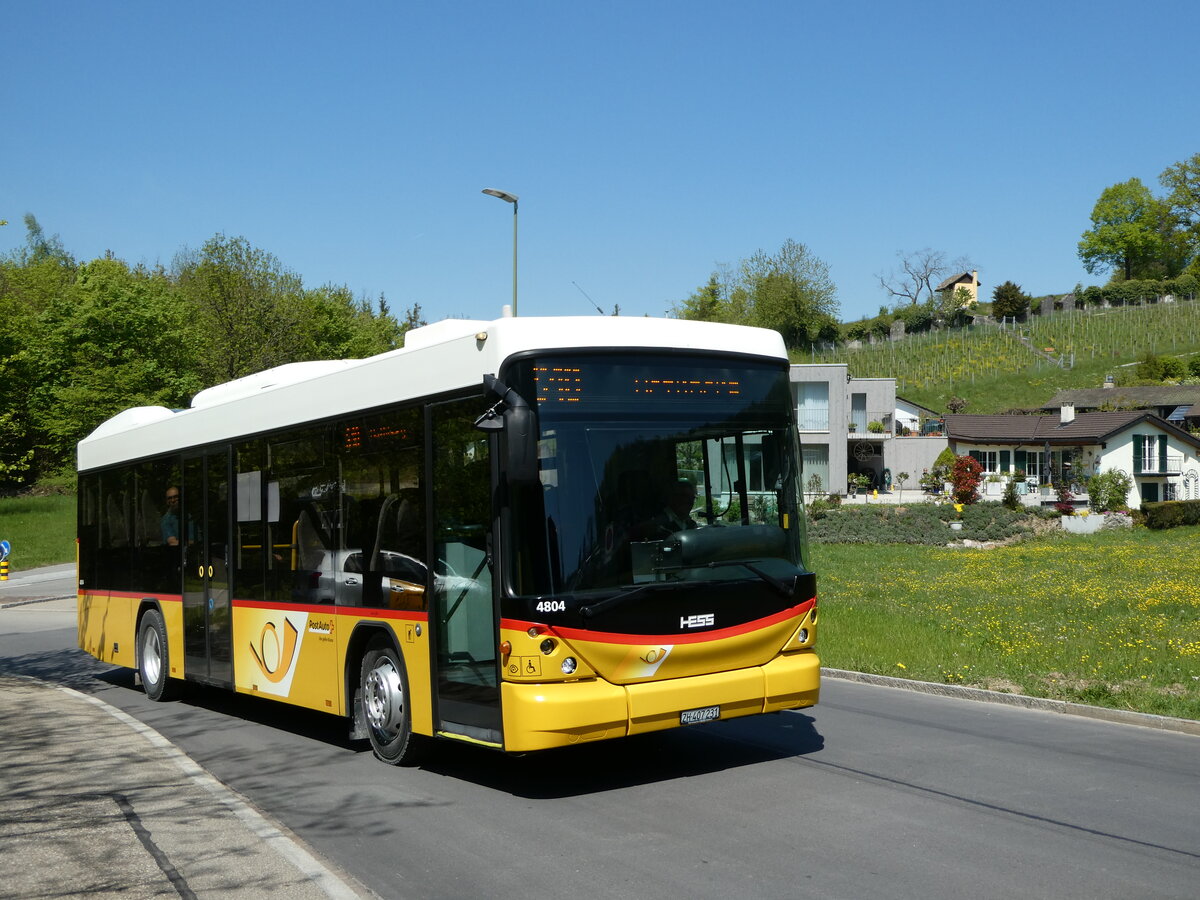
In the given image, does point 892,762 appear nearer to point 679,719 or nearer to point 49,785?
point 679,719

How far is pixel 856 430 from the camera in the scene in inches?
3000

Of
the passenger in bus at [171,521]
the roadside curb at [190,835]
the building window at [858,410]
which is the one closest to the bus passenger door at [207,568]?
the passenger in bus at [171,521]

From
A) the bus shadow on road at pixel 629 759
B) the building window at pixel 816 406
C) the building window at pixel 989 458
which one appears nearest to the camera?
the bus shadow on road at pixel 629 759

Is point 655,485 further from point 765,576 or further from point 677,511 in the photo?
point 765,576

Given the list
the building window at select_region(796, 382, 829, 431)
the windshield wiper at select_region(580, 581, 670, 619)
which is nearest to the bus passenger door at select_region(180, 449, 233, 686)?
the windshield wiper at select_region(580, 581, 670, 619)

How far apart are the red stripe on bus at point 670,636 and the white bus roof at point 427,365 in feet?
5.74

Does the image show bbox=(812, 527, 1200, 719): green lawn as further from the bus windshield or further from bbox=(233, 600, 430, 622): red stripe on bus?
bbox=(233, 600, 430, 622): red stripe on bus

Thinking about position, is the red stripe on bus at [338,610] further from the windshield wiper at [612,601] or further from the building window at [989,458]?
the building window at [989,458]

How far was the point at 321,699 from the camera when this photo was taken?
34.3 ft

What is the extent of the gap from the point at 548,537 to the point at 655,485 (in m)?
0.86

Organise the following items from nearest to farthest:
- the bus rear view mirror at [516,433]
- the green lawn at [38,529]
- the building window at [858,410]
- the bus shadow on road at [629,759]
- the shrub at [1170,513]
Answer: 1. the bus rear view mirror at [516,433]
2. the bus shadow on road at [629,759]
3. the shrub at [1170,513]
4. the green lawn at [38,529]
5. the building window at [858,410]

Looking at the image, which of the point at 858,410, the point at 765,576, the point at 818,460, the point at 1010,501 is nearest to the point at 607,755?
the point at 765,576

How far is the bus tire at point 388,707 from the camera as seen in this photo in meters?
9.30

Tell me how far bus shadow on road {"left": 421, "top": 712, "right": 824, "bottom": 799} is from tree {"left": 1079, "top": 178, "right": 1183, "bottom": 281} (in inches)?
5506
